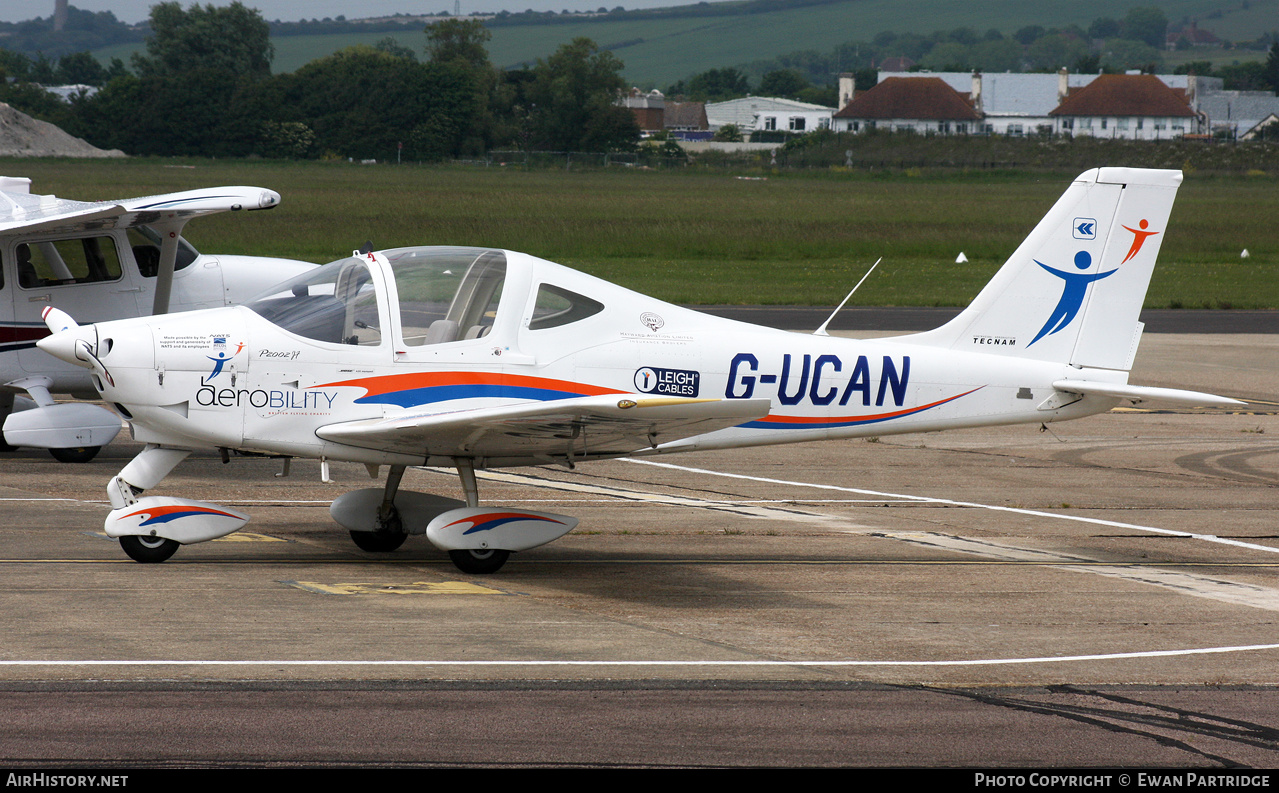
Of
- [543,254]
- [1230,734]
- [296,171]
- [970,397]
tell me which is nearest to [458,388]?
[970,397]

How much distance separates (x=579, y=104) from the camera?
121500 millimetres

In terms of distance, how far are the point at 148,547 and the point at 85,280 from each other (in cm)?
496

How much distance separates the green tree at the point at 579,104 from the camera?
11738 cm

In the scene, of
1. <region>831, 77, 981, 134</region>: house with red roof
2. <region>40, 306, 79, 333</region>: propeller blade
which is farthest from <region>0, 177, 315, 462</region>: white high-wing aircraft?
<region>831, 77, 981, 134</region>: house with red roof

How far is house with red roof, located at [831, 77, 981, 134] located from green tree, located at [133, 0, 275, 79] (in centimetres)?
6937

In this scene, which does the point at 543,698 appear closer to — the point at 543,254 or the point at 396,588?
the point at 396,588

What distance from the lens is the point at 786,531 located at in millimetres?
10531

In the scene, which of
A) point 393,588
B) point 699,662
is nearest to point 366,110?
point 393,588

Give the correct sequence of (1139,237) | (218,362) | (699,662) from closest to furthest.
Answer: (699,662)
(218,362)
(1139,237)

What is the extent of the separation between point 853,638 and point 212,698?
139 inches

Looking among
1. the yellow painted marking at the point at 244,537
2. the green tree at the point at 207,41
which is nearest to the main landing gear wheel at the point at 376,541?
the yellow painted marking at the point at 244,537

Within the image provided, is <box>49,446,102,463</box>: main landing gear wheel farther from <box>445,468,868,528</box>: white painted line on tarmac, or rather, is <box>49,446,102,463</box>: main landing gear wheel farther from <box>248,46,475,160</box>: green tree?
<box>248,46,475,160</box>: green tree

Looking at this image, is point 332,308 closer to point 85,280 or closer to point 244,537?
point 244,537

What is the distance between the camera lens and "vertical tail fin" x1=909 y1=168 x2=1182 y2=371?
9.62 meters
